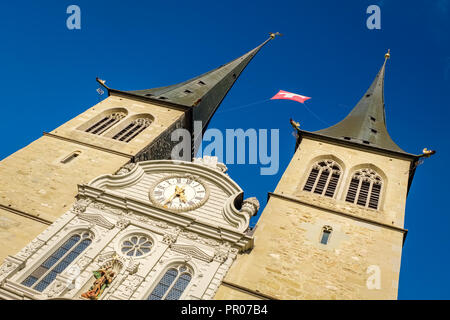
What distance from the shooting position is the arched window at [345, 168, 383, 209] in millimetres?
15320

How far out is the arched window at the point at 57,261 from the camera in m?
10.9

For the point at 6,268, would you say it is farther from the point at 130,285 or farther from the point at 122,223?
the point at 122,223

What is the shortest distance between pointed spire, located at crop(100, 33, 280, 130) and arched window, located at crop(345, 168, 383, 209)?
8376mm

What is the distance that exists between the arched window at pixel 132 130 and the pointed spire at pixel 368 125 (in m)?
7.05

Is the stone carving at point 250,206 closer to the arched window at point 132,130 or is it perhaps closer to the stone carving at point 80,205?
the stone carving at point 80,205

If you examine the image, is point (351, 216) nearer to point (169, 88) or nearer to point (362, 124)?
point (362, 124)

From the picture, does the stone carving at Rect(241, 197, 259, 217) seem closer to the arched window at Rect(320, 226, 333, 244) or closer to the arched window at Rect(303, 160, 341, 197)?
the arched window at Rect(320, 226, 333, 244)

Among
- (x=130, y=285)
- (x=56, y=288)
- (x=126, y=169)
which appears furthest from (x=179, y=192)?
(x=56, y=288)

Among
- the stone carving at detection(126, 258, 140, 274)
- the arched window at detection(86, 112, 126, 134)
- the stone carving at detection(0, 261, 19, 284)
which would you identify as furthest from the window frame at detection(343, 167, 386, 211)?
the stone carving at detection(0, 261, 19, 284)

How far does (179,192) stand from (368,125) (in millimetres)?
10310

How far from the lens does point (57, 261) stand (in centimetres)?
1151

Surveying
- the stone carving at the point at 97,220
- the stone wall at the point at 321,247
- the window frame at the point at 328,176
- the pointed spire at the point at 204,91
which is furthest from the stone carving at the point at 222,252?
the pointed spire at the point at 204,91
